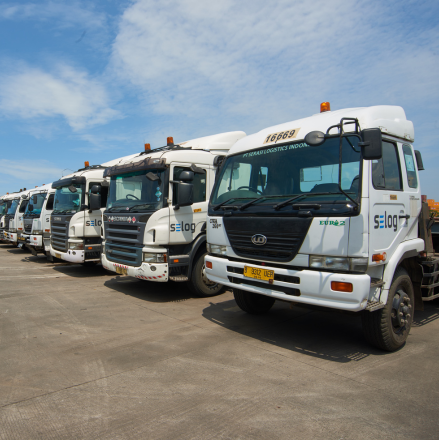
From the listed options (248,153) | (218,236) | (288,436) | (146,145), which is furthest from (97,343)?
(146,145)

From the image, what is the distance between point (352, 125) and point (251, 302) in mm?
3090

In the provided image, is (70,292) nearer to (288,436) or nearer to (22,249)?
(288,436)

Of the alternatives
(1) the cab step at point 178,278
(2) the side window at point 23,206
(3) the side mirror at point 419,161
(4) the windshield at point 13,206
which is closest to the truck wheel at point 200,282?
(1) the cab step at point 178,278

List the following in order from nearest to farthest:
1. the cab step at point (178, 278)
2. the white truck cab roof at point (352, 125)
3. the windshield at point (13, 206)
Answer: the white truck cab roof at point (352, 125) < the cab step at point (178, 278) < the windshield at point (13, 206)

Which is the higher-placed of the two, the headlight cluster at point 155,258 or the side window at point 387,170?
the side window at point 387,170

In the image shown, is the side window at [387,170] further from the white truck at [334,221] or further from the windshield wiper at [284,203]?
the windshield wiper at [284,203]

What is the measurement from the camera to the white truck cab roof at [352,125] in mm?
4320

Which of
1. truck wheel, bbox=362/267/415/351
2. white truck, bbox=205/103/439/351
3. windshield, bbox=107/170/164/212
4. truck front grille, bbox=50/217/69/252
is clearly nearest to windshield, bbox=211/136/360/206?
white truck, bbox=205/103/439/351

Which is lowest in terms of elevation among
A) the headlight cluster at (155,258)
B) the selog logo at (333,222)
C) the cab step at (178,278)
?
the cab step at (178,278)

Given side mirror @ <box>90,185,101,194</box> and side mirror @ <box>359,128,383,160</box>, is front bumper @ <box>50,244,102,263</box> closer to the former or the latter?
side mirror @ <box>90,185,101,194</box>

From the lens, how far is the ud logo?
14.9ft

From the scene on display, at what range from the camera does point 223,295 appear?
7805 mm

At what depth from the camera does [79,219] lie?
31.5 ft

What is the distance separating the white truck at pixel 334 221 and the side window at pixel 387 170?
0.01 meters
